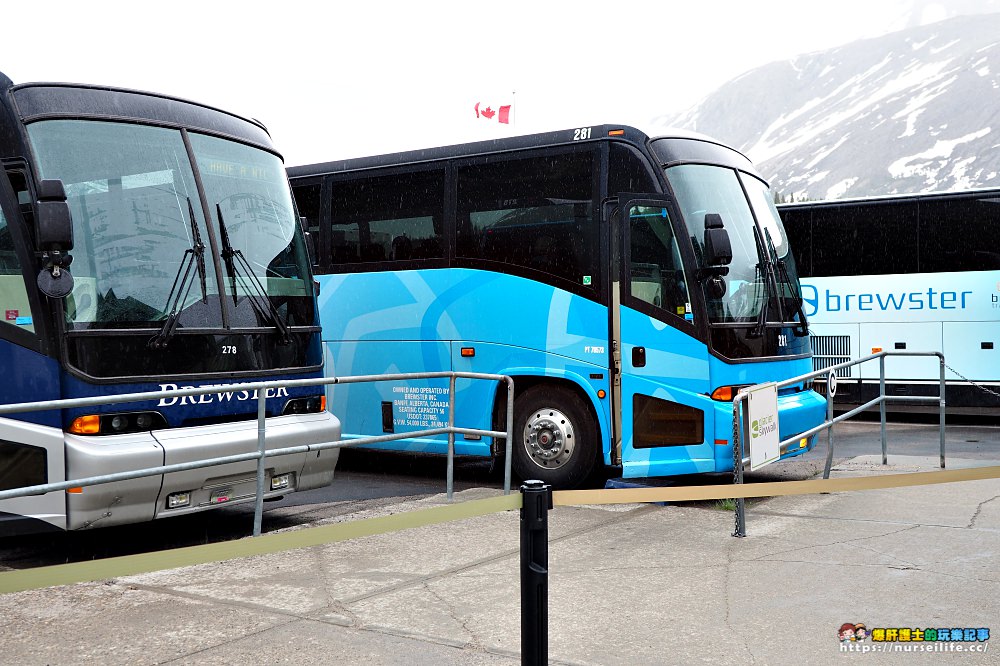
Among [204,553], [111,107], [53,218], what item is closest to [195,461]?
[53,218]

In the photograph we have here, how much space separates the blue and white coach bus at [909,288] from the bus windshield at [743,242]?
638cm

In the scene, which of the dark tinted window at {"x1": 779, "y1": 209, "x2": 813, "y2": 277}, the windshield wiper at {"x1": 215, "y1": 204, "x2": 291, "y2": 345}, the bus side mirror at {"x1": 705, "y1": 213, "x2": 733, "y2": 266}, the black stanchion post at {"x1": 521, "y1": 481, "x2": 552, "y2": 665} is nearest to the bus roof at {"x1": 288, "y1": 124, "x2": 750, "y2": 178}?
the bus side mirror at {"x1": 705, "y1": 213, "x2": 733, "y2": 266}

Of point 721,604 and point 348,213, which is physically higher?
point 348,213

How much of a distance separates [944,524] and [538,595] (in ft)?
16.8

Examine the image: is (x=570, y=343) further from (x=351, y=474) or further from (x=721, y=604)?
(x=721, y=604)

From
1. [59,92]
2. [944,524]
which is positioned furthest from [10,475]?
[944,524]

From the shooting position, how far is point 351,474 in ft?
36.2

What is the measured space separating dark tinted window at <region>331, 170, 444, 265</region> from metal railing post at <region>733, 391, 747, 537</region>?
12.7 ft

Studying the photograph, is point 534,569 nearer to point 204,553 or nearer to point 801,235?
point 204,553

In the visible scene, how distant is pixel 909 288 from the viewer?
1545 centimetres

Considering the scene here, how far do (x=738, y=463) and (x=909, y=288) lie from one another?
30.4ft

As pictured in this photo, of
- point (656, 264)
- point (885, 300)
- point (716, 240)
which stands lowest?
point (885, 300)

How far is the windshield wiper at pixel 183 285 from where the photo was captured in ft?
22.5

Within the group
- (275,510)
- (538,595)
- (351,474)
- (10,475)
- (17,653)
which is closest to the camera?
(538,595)
